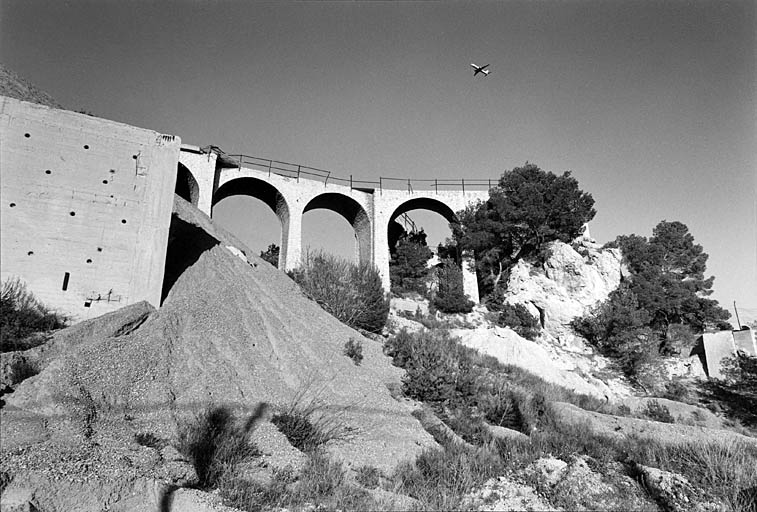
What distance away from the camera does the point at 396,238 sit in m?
31.6

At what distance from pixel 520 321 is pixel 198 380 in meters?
18.5

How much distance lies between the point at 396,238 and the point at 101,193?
22493 millimetres

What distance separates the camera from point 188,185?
71.5 feet

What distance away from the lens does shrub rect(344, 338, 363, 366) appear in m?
12.0

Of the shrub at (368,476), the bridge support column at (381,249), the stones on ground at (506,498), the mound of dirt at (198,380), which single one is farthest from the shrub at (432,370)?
the bridge support column at (381,249)

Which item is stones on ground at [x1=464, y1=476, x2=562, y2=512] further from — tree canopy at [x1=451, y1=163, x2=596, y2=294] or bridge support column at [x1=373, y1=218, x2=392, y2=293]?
tree canopy at [x1=451, y1=163, x2=596, y2=294]

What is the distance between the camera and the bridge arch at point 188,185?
70.0ft

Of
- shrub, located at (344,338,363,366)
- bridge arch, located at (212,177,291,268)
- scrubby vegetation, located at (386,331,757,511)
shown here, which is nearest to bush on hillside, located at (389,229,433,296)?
bridge arch, located at (212,177,291,268)

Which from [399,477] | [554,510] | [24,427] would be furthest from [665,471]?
[24,427]

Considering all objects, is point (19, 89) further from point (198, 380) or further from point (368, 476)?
point (368, 476)

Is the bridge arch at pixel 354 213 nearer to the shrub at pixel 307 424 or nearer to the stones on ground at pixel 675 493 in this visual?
the shrub at pixel 307 424

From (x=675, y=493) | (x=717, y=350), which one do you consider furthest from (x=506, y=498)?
(x=717, y=350)

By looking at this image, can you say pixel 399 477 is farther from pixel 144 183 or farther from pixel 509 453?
pixel 144 183

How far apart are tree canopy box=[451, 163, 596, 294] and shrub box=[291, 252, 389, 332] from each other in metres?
10.3
